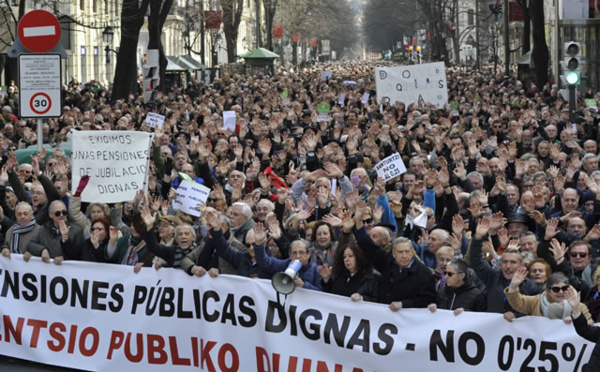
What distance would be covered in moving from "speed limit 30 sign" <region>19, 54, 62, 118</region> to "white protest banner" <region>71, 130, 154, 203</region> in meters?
0.80

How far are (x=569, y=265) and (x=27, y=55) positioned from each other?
6192 mm

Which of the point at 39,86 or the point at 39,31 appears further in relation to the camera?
the point at 39,86

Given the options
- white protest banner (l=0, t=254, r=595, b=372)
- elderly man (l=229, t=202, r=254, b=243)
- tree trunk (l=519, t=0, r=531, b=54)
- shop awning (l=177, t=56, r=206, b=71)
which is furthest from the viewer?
shop awning (l=177, t=56, r=206, b=71)

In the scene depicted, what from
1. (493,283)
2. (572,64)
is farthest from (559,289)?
(572,64)

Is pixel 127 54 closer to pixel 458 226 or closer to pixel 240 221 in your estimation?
pixel 240 221

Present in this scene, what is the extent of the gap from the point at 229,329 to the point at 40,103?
4810mm

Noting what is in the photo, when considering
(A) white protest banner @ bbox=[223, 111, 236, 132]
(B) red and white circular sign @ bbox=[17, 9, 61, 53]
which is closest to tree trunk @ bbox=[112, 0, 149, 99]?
(A) white protest banner @ bbox=[223, 111, 236, 132]

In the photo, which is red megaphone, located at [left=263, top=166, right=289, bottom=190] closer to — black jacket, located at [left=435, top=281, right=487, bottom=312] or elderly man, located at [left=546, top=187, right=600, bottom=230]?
elderly man, located at [left=546, top=187, right=600, bottom=230]

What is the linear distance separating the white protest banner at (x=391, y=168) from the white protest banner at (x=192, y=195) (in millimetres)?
2305

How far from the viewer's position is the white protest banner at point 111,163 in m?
11.3

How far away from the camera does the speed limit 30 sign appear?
12.3 m

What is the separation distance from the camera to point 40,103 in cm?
1238

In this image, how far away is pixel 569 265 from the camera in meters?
8.53

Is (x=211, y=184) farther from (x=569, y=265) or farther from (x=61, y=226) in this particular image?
(x=569, y=265)
